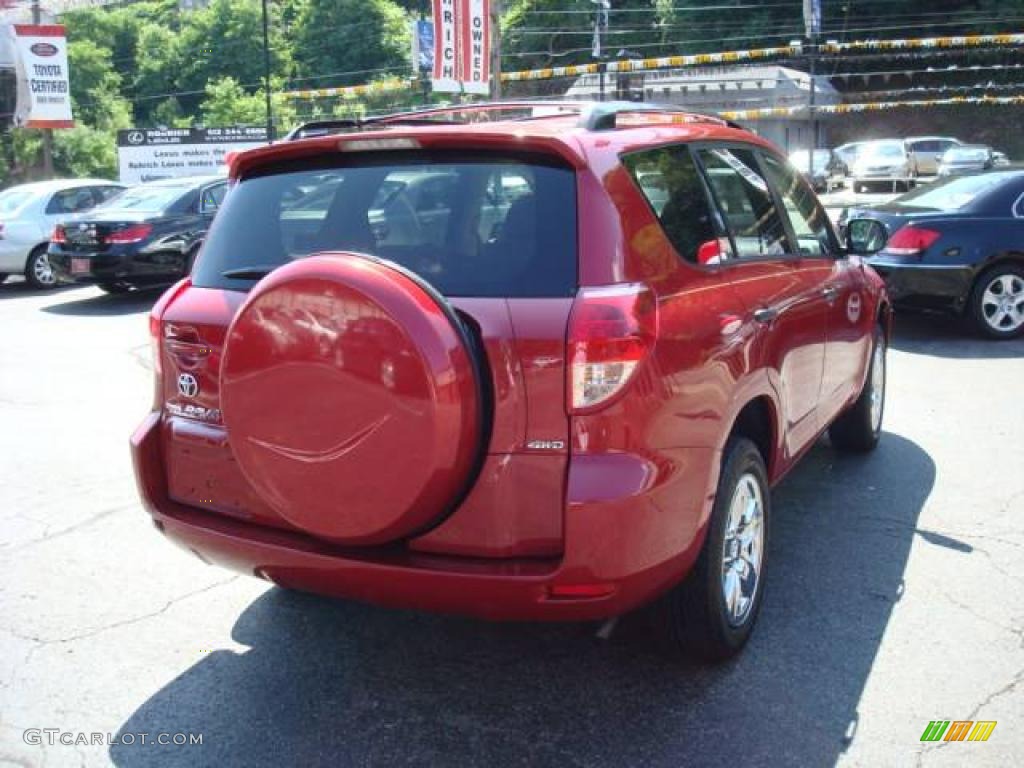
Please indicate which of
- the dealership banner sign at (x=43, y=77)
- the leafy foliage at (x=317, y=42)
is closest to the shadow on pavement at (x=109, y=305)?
the dealership banner sign at (x=43, y=77)

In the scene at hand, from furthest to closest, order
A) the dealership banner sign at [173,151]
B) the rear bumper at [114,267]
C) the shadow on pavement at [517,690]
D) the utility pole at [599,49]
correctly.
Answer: the dealership banner sign at [173,151]
the utility pole at [599,49]
the rear bumper at [114,267]
the shadow on pavement at [517,690]

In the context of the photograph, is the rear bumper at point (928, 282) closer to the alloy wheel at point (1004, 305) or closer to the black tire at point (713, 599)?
the alloy wheel at point (1004, 305)

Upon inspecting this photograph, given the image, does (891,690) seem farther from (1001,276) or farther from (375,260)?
(1001,276)

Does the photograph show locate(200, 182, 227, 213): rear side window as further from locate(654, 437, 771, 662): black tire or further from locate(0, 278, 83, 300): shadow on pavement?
locate(654, 437, 771, 662): black tire

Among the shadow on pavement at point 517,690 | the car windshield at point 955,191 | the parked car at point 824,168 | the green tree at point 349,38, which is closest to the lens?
the shadow on pavement at point 517,690

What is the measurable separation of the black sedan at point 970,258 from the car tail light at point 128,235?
8.65 meters

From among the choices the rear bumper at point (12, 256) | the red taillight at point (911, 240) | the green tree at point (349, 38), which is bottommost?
the rear bumper at point (12, 256)

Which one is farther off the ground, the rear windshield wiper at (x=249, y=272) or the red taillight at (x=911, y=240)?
the rear windshield wiper at (x=249, y=272)

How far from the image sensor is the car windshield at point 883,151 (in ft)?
119

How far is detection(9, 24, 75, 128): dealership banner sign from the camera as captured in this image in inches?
878

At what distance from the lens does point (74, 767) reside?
279 centimetres

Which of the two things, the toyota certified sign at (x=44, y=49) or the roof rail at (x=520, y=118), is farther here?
the toyota certified sign at (x=44, y=49)

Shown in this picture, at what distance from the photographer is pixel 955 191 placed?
8.87 meters

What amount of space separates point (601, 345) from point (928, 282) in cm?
688
